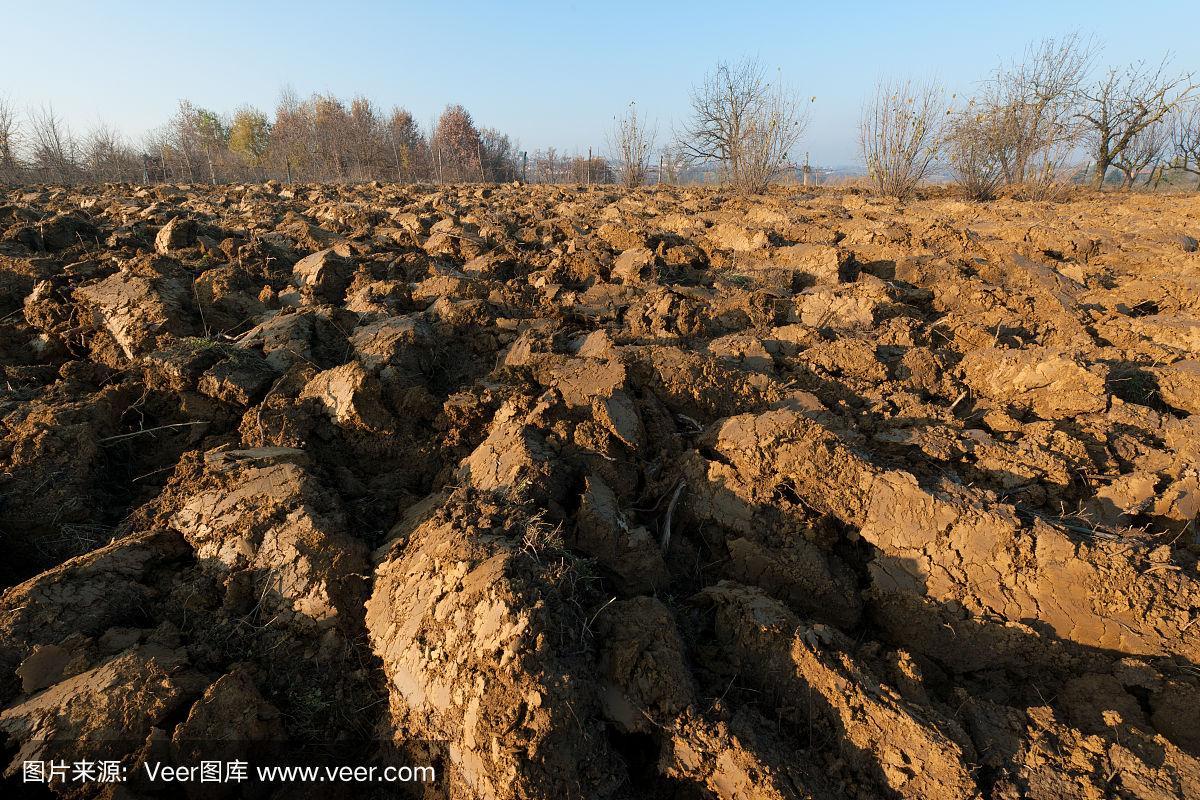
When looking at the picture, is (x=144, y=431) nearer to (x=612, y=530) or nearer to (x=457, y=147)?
(x=612, y=530)

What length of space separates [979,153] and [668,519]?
16.2 meters

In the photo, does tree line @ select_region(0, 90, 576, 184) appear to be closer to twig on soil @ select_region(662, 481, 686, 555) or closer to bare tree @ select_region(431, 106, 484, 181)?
bare tree @ select_region(431, 106, 484, 181)

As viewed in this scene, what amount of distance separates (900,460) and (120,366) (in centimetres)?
552

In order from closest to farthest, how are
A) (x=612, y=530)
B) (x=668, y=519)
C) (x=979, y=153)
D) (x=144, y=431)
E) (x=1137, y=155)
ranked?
(x=612, y=530), (x=668, y=519), (x=144, y=431), (x=979, y=153), (x=1137, y=155)

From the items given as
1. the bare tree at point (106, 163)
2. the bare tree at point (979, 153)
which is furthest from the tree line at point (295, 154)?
the bare tree at point (979, 153)

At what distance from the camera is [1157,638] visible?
2.28 m

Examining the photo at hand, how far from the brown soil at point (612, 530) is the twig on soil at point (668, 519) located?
5 cm

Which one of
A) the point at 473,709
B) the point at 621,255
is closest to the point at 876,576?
the point at 473,709

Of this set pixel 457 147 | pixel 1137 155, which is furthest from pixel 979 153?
pixel 457 147

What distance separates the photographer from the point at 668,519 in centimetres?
286

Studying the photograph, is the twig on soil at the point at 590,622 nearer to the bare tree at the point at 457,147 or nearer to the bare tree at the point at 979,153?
the bare tree at the point at 979,153

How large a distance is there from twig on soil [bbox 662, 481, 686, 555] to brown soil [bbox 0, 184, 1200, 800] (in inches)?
2.1

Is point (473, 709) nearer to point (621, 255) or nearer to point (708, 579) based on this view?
point (708, 579)

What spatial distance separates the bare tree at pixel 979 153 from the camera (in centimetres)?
1373
